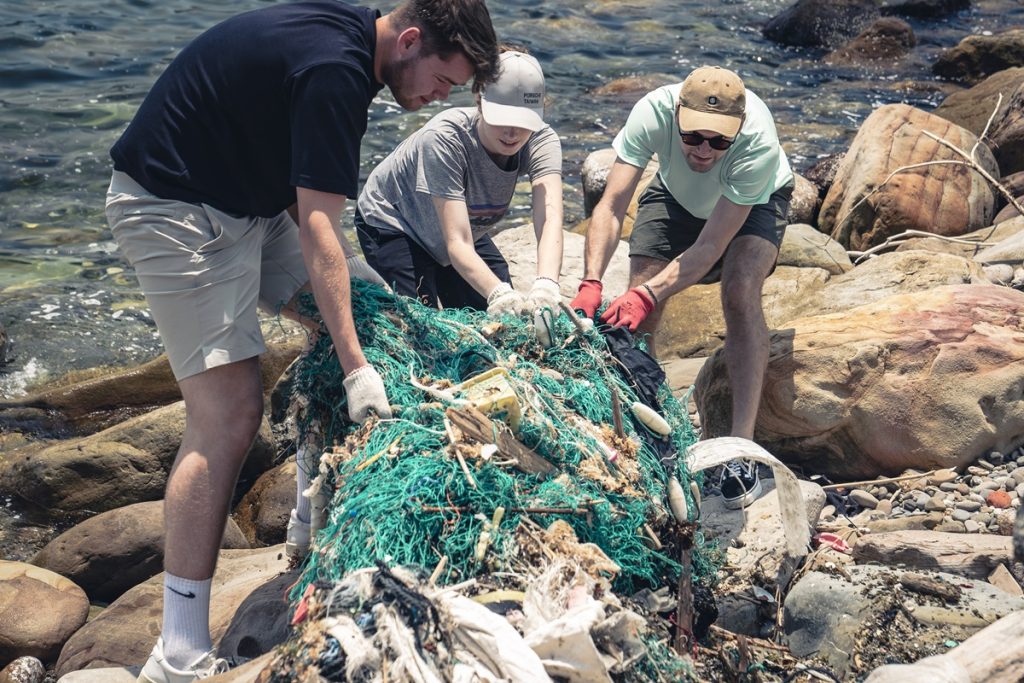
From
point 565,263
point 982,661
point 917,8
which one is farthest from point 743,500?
point 917,8

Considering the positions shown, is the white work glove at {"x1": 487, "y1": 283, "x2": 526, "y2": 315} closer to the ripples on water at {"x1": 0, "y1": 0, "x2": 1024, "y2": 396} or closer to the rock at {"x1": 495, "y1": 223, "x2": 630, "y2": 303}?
the rock at {"x1": 495, "y1": 223, "x2": 630, "y2": 303}

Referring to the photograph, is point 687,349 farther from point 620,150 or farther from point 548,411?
point 548,411

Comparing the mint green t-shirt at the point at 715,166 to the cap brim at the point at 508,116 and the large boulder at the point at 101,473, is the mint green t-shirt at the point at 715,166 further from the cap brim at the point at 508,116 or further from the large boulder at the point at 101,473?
the large boulder at the point at 101,473

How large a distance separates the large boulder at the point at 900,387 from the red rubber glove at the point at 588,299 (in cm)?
123

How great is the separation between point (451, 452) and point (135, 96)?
413 inches

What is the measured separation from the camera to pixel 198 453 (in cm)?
355

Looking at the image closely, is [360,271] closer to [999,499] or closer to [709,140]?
[709,140]

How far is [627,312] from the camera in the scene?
4.30 meters

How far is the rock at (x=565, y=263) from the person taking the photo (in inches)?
270

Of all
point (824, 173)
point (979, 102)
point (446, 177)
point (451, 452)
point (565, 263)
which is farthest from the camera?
point (979, 102)

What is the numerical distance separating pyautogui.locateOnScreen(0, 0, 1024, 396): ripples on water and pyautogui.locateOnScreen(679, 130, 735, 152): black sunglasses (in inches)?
186

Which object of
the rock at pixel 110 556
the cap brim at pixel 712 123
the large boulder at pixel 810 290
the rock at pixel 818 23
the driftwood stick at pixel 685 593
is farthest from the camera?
the rock at pixel 818 23

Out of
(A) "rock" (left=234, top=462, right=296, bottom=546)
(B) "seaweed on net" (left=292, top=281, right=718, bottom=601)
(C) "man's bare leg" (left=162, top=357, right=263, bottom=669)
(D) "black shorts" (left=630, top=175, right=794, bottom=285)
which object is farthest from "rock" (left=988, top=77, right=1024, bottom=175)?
(C) "man's bare leg" (left=162, top=357, right=263, bottom=669)

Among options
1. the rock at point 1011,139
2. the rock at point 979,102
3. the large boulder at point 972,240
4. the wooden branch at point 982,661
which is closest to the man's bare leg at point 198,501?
the wooden branch at point 982,661
